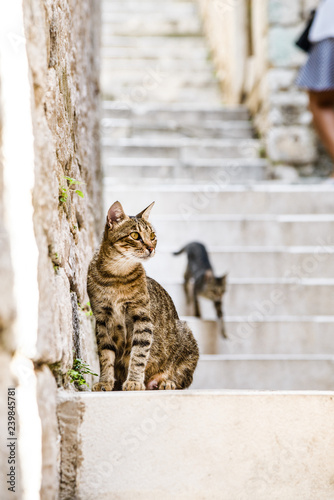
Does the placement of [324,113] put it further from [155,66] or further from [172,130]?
[155,66]

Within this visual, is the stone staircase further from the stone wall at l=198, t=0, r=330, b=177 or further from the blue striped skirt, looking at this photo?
the blue striped skirt

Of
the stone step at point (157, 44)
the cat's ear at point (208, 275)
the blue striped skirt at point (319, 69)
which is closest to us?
the cat's ear at point (208, 275)

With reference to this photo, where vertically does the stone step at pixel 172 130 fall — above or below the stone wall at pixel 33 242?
above

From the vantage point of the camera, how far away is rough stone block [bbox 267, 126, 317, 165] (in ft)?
20.4

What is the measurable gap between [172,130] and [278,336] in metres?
3.37

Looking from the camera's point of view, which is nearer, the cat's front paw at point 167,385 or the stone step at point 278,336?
the cat's front paw at point 167,385

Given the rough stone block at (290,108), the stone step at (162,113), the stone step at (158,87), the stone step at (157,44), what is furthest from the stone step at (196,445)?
the stone step at (157,44)

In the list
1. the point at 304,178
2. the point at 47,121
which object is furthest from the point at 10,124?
the point at 304,178

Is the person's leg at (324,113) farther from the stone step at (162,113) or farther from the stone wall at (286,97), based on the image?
the stone step at (162,113)

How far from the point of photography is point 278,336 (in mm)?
3941

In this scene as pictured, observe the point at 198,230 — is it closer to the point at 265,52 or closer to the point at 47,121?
the point at 265,52

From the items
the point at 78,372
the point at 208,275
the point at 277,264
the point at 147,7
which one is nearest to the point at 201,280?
the point at 208,275

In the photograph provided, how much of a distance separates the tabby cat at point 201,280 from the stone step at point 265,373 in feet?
1.34

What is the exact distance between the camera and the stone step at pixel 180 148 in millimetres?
6148
